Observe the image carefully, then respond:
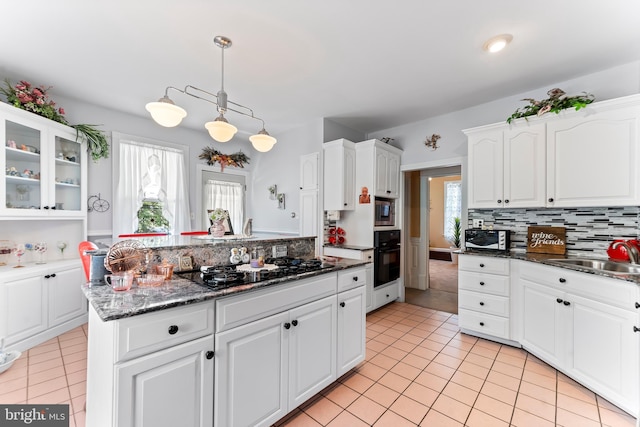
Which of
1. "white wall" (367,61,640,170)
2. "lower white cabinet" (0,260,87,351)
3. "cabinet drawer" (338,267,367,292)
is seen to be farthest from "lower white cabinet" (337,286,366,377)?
"lower white cabinet" (0,260,87,351)

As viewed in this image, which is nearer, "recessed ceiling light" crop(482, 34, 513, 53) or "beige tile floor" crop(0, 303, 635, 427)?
"beige tile floor" crop(0, 303, 635, 427)

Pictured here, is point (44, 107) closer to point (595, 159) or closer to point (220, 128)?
point (220, 128)

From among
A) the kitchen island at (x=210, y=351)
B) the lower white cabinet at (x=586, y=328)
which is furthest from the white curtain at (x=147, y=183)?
the lower white cabinet at (x=586, y=328)

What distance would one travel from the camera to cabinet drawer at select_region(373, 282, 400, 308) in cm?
365

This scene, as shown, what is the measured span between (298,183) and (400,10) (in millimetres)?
2844

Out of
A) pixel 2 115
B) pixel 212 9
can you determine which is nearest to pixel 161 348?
pixel 212 9

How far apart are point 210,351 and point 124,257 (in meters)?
0.72

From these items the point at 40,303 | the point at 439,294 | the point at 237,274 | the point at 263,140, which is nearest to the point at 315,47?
the point at 263,140

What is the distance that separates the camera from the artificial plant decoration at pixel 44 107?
261 centimetres

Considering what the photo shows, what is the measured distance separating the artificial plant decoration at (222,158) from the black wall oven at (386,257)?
9.37 feet

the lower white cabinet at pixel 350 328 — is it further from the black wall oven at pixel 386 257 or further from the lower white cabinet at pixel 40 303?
the lower white cabinet at pixel 40 303

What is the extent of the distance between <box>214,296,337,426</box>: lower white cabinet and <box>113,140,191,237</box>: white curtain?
3172mm

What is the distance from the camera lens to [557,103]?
2.54 meters

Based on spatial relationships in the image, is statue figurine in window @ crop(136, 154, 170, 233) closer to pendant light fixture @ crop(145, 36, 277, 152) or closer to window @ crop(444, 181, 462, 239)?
Answer: pendant light fixture @ crop(145, 36, 277, 152)
